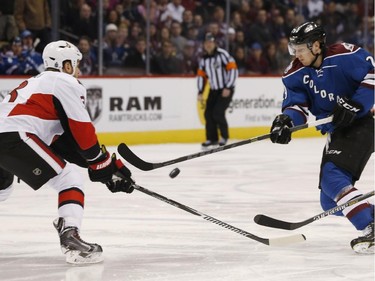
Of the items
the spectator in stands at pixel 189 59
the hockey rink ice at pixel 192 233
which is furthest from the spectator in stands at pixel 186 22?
the hockey rink ice at pixel 192 233

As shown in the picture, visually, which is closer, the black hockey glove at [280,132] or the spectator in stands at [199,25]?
the black hockey glove at [280,132]

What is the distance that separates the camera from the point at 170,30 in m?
10.8

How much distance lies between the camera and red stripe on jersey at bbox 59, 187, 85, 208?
156 inches

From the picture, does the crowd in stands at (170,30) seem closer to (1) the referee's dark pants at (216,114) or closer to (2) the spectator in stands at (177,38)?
(2) the spectator in stands at (177,38)

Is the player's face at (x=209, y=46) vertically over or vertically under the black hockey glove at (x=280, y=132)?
under

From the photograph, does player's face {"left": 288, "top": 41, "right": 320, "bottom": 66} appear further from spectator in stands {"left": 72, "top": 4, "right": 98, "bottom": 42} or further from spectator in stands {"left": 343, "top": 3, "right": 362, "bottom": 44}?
spectator in stands {"left": 343, "top": 3, "right": 362, "bottom": 44}

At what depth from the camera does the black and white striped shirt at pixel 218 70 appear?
9992 mm

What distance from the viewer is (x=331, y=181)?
13.8 ft

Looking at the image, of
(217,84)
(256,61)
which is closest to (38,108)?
(217,84)

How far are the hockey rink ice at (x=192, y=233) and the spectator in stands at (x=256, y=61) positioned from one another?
3.92 meters

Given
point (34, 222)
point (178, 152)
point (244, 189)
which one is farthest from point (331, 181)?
point (178, 152)

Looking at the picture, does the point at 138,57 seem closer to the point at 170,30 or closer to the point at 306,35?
the point at 170,30

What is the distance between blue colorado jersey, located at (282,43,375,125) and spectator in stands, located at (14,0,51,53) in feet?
17.8

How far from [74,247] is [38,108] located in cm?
58
